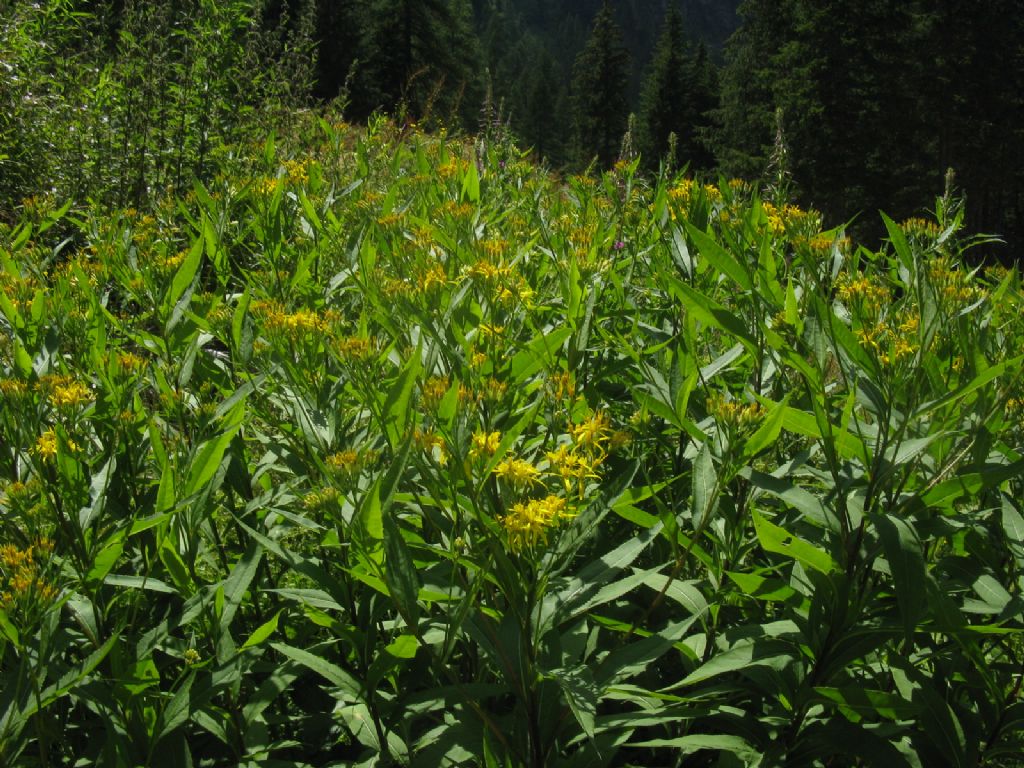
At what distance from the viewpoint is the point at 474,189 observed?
8.83 feet

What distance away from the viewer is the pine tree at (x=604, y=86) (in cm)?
5362

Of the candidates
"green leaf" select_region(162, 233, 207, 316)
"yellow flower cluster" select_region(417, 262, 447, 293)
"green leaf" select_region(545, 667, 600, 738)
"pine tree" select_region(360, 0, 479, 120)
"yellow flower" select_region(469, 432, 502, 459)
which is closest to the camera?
Result: "green leaf" select_region(545, 667, 600, 738)

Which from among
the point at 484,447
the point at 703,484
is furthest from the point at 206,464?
the point at 703,484

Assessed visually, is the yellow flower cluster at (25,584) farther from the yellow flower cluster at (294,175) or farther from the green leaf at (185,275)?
the yellow flower cluster at (294,175)

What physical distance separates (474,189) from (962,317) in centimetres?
160

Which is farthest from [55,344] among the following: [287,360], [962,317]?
[962,317]

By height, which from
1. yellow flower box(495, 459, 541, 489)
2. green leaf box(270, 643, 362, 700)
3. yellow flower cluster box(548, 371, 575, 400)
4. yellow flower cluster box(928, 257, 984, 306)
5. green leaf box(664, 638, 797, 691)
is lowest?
green leaf box(270, 643, 362, 700)

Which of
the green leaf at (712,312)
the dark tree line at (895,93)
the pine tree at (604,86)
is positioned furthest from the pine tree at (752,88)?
the green leaf at (712,312)

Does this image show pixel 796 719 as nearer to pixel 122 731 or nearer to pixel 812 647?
pixel 812 647

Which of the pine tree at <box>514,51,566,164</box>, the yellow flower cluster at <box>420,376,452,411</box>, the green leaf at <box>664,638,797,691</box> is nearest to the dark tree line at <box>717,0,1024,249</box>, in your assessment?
the green leaf at <box>664,638,797,691</box>

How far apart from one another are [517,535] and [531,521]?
3 centimetres

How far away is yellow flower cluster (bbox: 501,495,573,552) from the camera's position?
1248 millimetres

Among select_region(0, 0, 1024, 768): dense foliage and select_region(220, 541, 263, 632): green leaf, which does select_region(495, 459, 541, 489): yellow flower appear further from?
select_region(220, 541, 263, 632): green leaf

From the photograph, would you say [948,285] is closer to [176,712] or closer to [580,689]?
[580,689]
